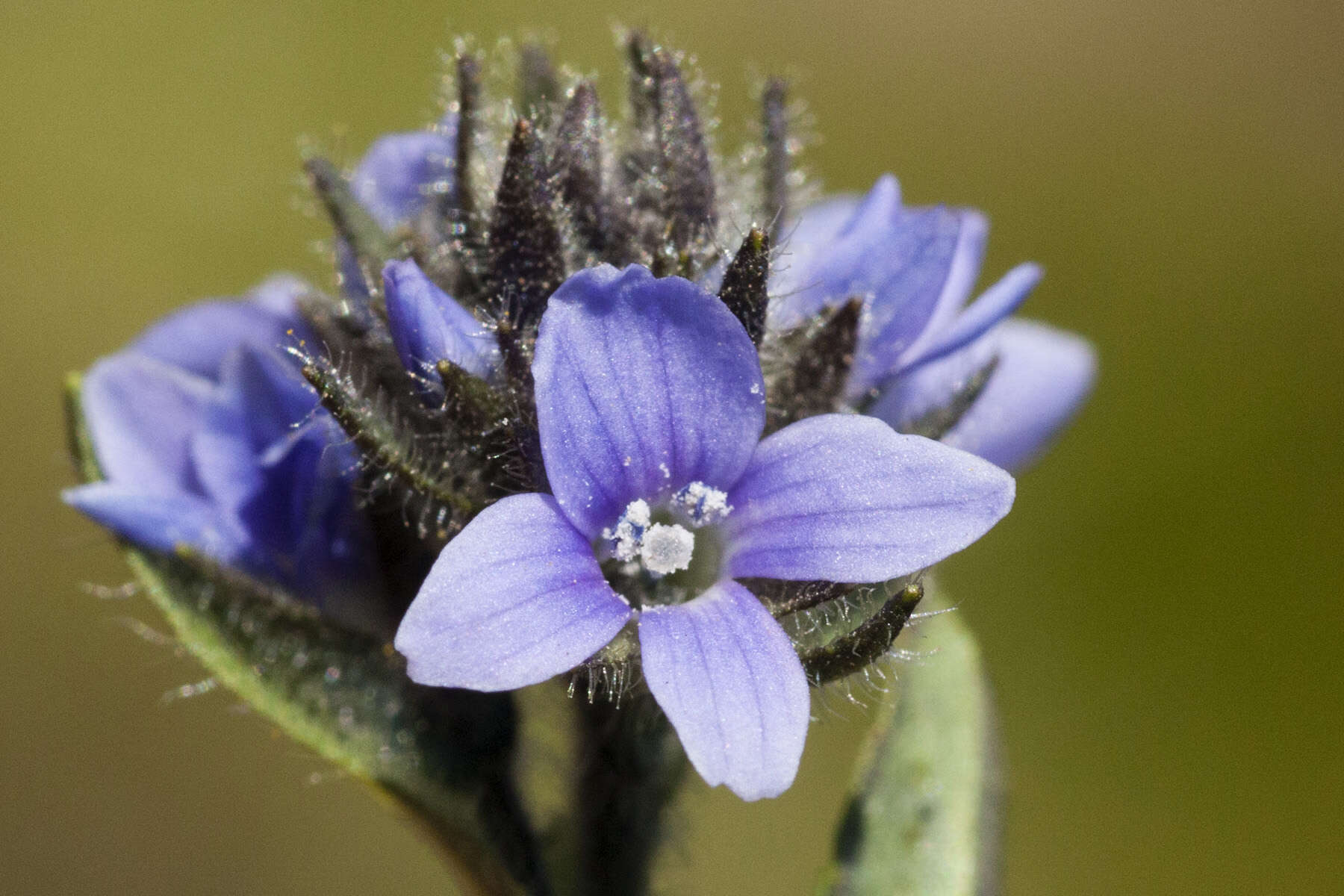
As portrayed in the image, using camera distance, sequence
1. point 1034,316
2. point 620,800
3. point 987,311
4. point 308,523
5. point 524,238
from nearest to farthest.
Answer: point 524,238 → point 987,311 → point 308,523 → point 620,800 → point 1034,316

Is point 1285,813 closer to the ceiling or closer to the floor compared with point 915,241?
closer to the floor

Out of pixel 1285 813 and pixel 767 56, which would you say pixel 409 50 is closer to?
pixel 767 56

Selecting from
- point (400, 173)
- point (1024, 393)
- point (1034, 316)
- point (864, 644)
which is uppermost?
point (400, 173)

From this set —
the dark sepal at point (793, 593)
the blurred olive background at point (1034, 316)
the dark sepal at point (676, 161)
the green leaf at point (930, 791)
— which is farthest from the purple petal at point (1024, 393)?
the blurred olive background at point (1034, 316)

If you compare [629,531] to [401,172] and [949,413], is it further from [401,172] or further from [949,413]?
[401,172]

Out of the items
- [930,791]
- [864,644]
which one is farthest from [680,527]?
[930,791]

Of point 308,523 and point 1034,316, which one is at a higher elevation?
point 308,523

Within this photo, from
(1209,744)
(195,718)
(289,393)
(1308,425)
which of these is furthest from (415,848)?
(1308,425)
